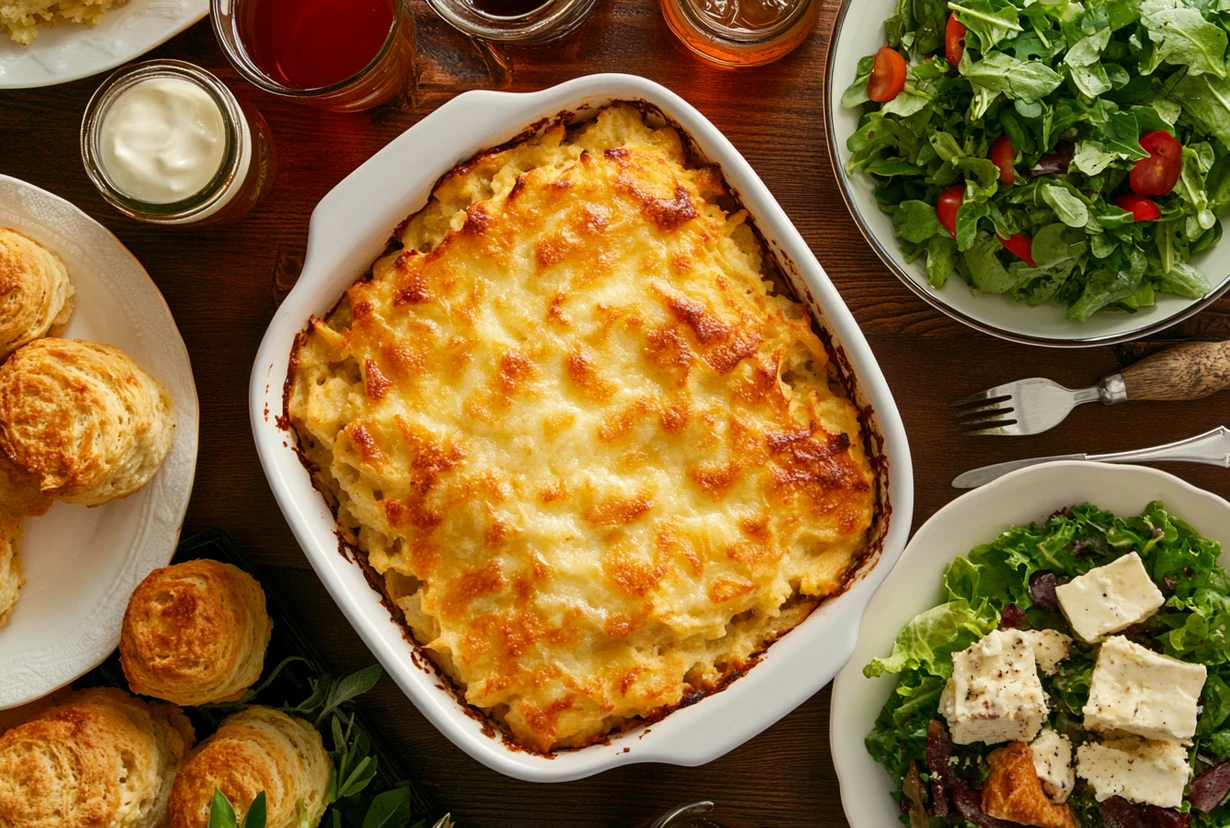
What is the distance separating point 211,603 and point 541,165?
1.35 metres

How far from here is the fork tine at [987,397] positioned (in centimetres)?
290

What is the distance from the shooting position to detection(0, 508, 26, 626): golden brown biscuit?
272cm

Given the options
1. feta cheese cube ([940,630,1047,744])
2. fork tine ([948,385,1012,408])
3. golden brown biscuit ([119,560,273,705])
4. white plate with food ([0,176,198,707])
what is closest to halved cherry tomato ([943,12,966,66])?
fork tine ([948,385,1012,408])

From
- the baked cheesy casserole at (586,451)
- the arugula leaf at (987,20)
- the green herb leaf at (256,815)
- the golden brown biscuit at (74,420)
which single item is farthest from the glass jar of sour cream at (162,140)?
the arugula leaf at (987,20)

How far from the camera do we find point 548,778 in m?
2.42

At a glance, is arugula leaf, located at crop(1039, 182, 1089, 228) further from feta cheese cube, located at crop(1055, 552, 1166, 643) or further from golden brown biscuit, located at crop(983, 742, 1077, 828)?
golden brown biscuit, located at crop(983, 742, 1077, 828)

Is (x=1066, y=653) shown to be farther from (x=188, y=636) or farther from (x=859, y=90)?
(x=188, y=636)

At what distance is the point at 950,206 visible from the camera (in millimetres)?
2645

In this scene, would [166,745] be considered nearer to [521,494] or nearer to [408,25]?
[521,494]

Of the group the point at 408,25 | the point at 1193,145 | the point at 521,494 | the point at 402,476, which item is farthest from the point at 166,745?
the point at 1193,145

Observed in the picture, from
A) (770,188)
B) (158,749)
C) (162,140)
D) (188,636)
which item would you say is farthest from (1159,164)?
(158,749)

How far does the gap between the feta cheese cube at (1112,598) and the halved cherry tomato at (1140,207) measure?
0.86 metres

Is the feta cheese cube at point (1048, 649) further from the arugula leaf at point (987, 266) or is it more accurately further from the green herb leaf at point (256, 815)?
the green herb leaf at point (256, 815)

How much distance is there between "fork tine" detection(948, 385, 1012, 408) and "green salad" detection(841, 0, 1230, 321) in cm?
28
